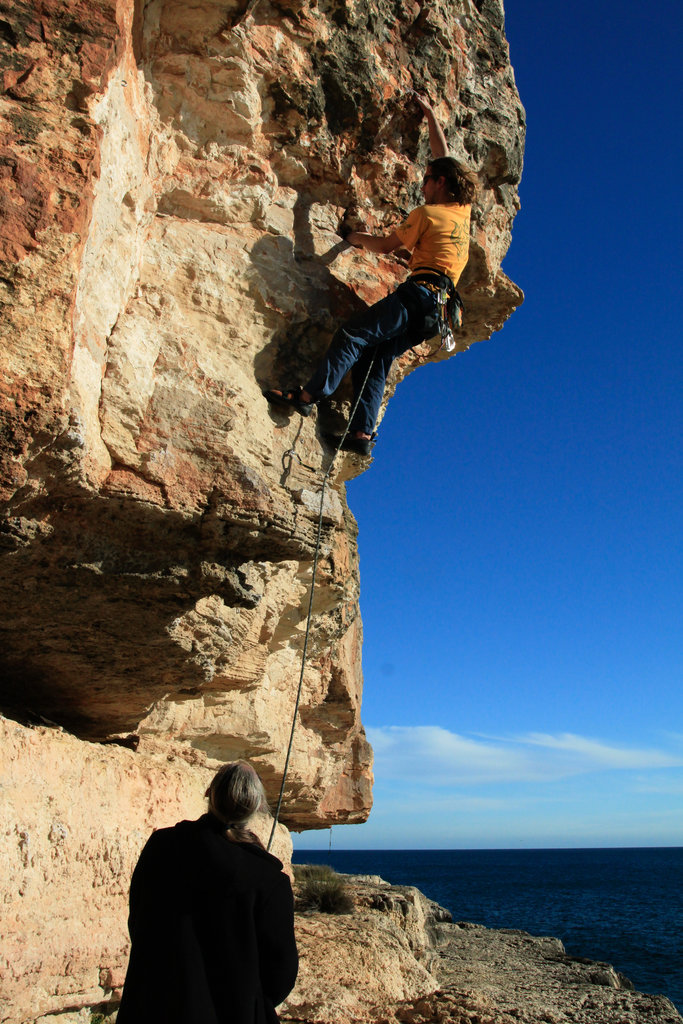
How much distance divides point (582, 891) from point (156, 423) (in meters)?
70.1

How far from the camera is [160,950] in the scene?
237 centimetres

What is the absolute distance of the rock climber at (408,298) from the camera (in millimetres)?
4996

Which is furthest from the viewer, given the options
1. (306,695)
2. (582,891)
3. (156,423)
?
(582,891)

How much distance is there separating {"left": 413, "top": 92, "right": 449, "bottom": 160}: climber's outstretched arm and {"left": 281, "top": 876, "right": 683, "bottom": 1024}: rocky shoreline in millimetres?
5691

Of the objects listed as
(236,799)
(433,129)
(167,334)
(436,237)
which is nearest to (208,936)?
(236,799)

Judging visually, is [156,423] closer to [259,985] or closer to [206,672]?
[206,672]

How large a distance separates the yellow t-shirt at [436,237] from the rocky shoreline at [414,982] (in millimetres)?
4681

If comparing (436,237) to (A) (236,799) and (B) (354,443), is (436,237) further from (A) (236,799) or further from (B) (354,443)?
(A) (236,799)

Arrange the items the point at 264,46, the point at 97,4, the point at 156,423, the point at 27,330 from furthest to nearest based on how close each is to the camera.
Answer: the point at 264,46
the point at 156,423
the point at 97,4
the point at 27,330

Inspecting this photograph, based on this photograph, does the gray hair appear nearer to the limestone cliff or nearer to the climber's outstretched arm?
the limestone cliff

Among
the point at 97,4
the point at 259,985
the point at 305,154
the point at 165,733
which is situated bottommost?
the point at 259,985

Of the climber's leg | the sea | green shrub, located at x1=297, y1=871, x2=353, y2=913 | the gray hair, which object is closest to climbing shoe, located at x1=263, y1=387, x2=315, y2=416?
the climber's leg

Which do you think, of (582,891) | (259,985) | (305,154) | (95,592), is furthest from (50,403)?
(582,891)

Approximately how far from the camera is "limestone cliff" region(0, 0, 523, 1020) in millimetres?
3355
